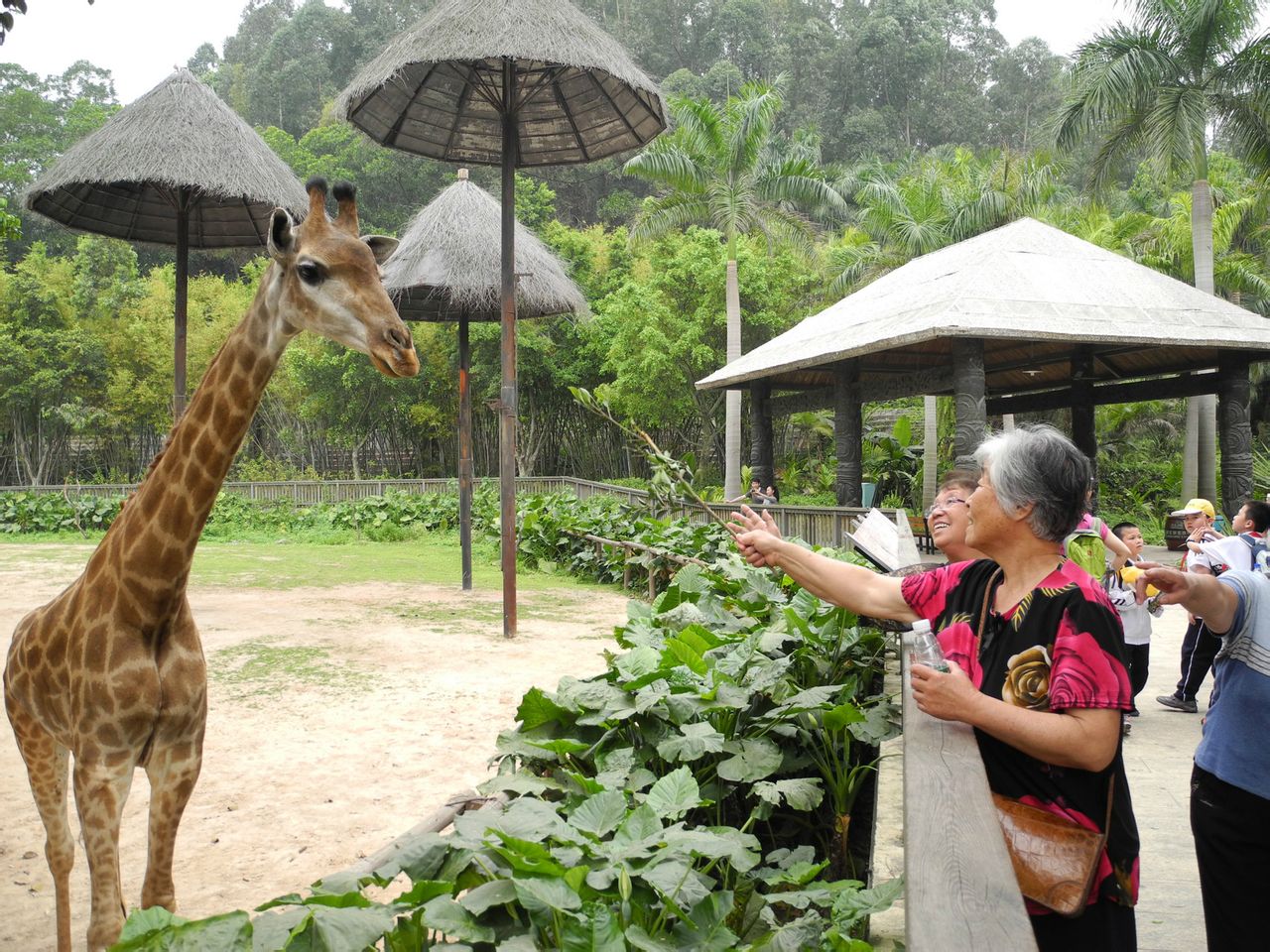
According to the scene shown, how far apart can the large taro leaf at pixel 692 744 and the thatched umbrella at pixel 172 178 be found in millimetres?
7072

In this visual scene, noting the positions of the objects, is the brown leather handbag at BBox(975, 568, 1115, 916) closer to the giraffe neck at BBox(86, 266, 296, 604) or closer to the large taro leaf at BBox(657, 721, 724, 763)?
the large taro leaf at BBox(657, 721, 724, 763)

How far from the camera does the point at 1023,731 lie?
1878 mm

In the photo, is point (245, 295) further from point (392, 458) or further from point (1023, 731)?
point (1023, 731)

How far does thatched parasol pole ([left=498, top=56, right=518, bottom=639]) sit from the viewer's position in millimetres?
8703

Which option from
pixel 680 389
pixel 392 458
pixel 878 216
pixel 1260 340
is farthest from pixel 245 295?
pixel 1260 340

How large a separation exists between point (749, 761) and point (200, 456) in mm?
1940

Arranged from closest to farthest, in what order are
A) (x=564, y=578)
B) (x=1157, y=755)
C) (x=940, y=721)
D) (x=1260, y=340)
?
(x=940, y=721) < (x=1157, y=755) < (x=1260, y=340) < (x=564, y=578)

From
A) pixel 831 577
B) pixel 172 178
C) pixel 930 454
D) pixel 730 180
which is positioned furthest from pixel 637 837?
pixel 730 180

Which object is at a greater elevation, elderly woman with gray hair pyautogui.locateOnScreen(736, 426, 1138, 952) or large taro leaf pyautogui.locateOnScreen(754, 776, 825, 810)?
elderly woman with gray hair pyautogui.locateOnScreen(736, 426, 1138, 952)

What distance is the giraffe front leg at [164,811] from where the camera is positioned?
2.83 meters

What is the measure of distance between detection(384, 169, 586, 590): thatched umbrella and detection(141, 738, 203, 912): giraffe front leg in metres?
8.92

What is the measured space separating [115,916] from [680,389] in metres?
23.6

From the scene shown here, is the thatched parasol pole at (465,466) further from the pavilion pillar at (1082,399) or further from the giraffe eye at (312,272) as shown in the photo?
the giraffe eye at (312,272)

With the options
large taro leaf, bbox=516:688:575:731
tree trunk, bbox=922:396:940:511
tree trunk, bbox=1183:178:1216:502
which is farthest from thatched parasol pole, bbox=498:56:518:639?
tree trunk, bbox=1183:178:1216:502
